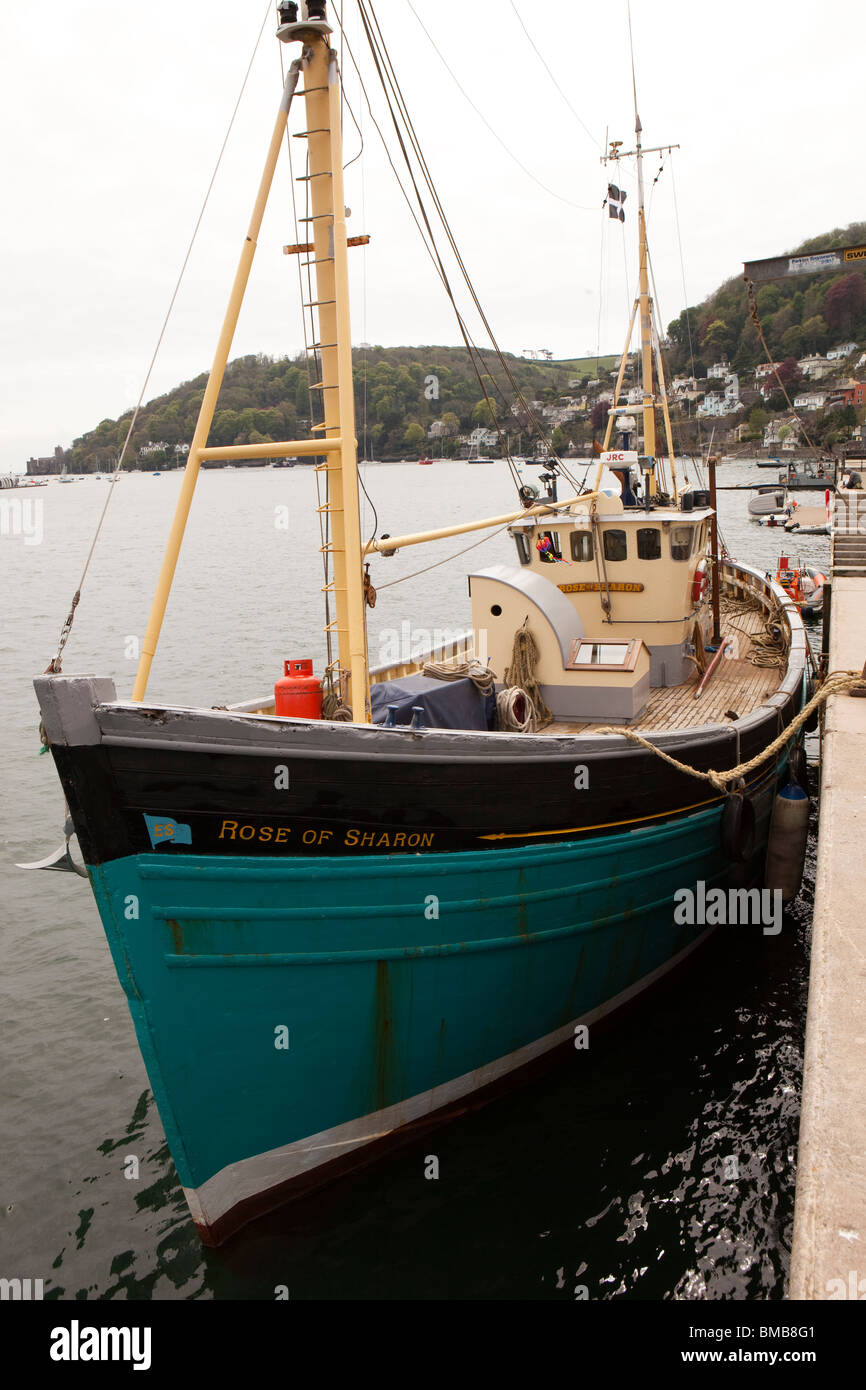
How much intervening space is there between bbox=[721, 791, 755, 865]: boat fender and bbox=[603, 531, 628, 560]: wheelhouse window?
4179mm

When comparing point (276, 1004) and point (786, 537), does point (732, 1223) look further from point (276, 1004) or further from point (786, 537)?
point (786, 537)

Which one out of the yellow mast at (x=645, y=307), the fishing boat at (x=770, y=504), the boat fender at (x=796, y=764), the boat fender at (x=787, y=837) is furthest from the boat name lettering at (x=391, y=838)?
the fishing boat at (x=770, y=504)

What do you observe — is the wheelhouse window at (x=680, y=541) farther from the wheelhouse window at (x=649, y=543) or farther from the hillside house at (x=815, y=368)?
the hillside house at (x=815, y=368)

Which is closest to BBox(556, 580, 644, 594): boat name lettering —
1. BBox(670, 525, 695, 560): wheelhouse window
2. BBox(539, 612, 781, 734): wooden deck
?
BBox(670, 525, 695, 560): wheelhouse window

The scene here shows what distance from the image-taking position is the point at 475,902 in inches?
280

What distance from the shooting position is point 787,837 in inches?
445

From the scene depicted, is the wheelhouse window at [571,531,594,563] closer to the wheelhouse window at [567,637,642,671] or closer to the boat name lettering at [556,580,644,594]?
the boat name lettering at [556,580,644,594]

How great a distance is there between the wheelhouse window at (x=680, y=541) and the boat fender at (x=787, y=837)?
3.40m

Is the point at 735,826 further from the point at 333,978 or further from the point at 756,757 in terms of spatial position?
the point at 333,978

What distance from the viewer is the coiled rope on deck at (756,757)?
317 inches

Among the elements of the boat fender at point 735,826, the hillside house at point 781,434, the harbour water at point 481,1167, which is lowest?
the harbour water at point 481,1167

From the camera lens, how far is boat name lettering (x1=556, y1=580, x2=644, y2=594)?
1277 centimetres

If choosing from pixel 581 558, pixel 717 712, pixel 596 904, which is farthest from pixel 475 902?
pixel 581 558

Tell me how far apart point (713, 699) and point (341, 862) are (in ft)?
24.0
